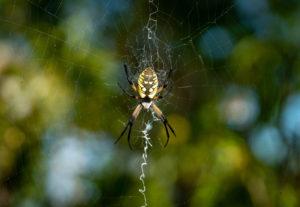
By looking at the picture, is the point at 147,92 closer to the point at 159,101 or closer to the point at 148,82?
the point at 148,82

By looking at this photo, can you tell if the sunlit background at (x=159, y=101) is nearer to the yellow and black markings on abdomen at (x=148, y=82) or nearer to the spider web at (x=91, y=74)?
the spider web at (x=91, y=74)

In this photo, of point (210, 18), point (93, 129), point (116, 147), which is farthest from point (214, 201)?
point (210, 18)

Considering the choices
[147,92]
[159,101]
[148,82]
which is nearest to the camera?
[148,82]

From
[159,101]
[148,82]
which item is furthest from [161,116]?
[148,82]

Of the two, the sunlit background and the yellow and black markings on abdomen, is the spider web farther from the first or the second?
the yellow and black markings on abdomen

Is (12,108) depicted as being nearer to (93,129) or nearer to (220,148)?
(93,129)
